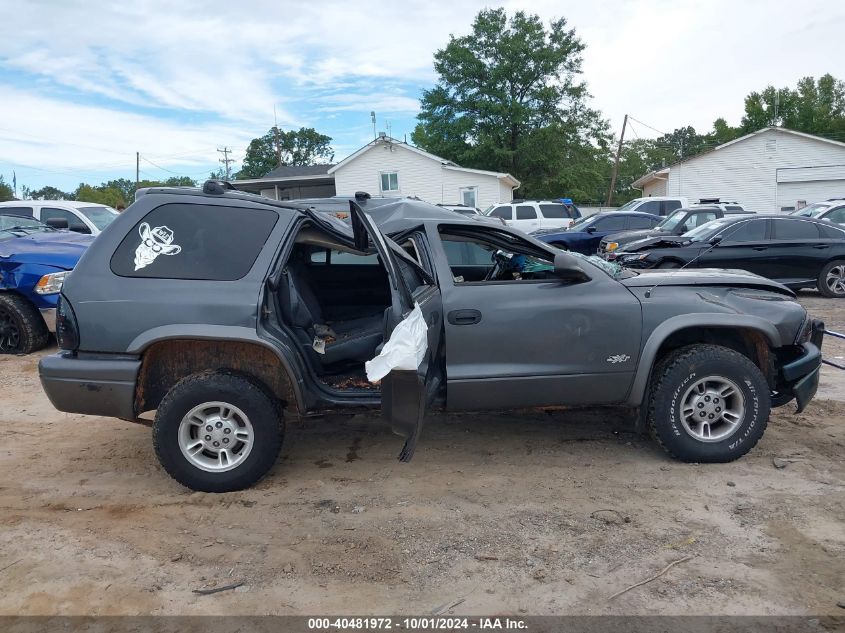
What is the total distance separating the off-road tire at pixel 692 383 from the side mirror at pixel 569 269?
836mm

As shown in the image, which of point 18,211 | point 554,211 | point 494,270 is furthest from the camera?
point 554,211

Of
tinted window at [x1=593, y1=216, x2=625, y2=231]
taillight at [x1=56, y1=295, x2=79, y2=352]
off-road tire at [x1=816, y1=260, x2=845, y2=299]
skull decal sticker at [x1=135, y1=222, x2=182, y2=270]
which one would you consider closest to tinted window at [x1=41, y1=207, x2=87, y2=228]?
taillight at [x1=56, y1=295, x2=79, y2=352]

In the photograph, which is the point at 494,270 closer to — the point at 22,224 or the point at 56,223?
the point at 56,223

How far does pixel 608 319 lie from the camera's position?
4355 millimetres

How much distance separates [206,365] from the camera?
430 centimetres

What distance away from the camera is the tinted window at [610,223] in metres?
17.0

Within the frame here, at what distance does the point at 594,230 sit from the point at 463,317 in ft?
44.2

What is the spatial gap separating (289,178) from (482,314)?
1287 inches

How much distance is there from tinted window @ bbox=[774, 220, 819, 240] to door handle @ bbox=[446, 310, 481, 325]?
934 centimetres

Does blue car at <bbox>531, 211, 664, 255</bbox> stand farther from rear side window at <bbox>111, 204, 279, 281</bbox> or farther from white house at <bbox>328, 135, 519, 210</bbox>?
white house at <bbox>328, 135, 519, 210</bbox>

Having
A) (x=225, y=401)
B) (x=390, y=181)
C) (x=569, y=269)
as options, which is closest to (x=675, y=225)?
(x=569, y=269)

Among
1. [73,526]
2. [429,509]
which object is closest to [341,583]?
[429,509]

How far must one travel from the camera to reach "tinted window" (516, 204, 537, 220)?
23250 millimetres

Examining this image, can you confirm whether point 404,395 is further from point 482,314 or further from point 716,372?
point 716,372
